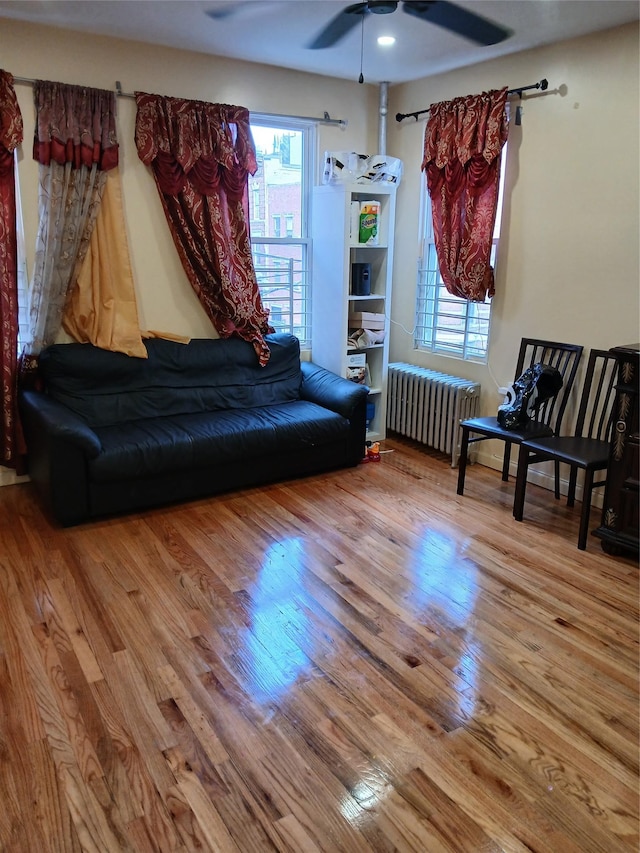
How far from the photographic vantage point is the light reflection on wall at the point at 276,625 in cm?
231

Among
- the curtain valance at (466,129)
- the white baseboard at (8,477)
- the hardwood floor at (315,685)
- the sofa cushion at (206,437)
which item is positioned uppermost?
the curtain valance at (466,129)

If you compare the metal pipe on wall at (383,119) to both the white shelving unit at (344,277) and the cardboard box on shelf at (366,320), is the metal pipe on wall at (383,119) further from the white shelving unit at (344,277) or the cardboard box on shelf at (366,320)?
the cardboard box on shelf at (366,320)

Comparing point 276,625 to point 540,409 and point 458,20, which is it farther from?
point 458,20

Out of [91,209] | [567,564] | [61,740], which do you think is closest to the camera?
[61,740]

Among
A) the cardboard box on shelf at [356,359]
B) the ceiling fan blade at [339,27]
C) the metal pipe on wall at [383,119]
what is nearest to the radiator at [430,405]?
the cardboard box on shelf at [356,359]

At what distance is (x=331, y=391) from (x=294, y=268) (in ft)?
3.46

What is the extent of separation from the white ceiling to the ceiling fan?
0.15 feet

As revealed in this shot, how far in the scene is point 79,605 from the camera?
273 cm

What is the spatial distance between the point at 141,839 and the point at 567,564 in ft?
7.42

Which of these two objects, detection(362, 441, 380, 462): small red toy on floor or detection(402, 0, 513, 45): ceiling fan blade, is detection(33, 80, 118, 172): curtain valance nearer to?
detection(402, 0, 513, 45): ceiling fan blade

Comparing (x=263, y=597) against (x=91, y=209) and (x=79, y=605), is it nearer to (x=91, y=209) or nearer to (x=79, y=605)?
(x=79, y=605)

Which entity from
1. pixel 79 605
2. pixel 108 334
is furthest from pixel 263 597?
pixel 108 334

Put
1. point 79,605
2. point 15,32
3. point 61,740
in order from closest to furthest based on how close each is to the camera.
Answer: point 61,740 < point 79,605 < point 15,32

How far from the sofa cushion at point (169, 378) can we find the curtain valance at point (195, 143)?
1.02 m
